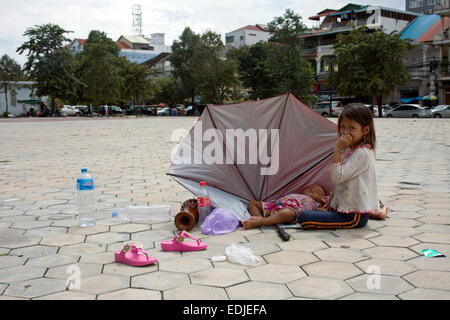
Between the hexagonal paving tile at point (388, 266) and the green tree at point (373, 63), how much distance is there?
31609 millimetres

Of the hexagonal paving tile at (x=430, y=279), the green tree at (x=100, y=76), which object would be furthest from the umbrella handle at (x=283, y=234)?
the green tree at (x=100, y=76)

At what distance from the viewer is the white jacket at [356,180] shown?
11.8 ft

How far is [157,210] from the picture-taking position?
4590 millimetres

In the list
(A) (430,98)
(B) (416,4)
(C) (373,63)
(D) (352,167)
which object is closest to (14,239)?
(D) (352,167)

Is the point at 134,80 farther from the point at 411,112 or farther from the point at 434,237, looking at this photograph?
the point at 434,237

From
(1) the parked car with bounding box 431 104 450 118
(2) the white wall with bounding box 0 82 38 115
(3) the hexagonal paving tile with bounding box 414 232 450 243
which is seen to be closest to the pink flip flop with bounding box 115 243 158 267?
(3) the hexagonal paving tile with bounding box 414 232 450 243

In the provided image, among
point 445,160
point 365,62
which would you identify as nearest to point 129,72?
point 365,62

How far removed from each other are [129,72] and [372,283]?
4750cm

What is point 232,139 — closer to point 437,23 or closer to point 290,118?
point 290,118

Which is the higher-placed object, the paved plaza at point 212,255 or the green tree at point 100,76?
the green tree at point 100,76

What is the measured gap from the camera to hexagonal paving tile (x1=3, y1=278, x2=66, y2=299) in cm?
259

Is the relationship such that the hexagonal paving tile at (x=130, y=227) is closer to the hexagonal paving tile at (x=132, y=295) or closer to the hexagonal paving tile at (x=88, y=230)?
the hexagonal paving tile at (x=88, y=230)

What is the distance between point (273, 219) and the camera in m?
3.94

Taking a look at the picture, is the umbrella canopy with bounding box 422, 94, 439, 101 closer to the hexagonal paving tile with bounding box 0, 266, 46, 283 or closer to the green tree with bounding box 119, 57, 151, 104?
the green tree with bounding box 119, 57, 151, 104
